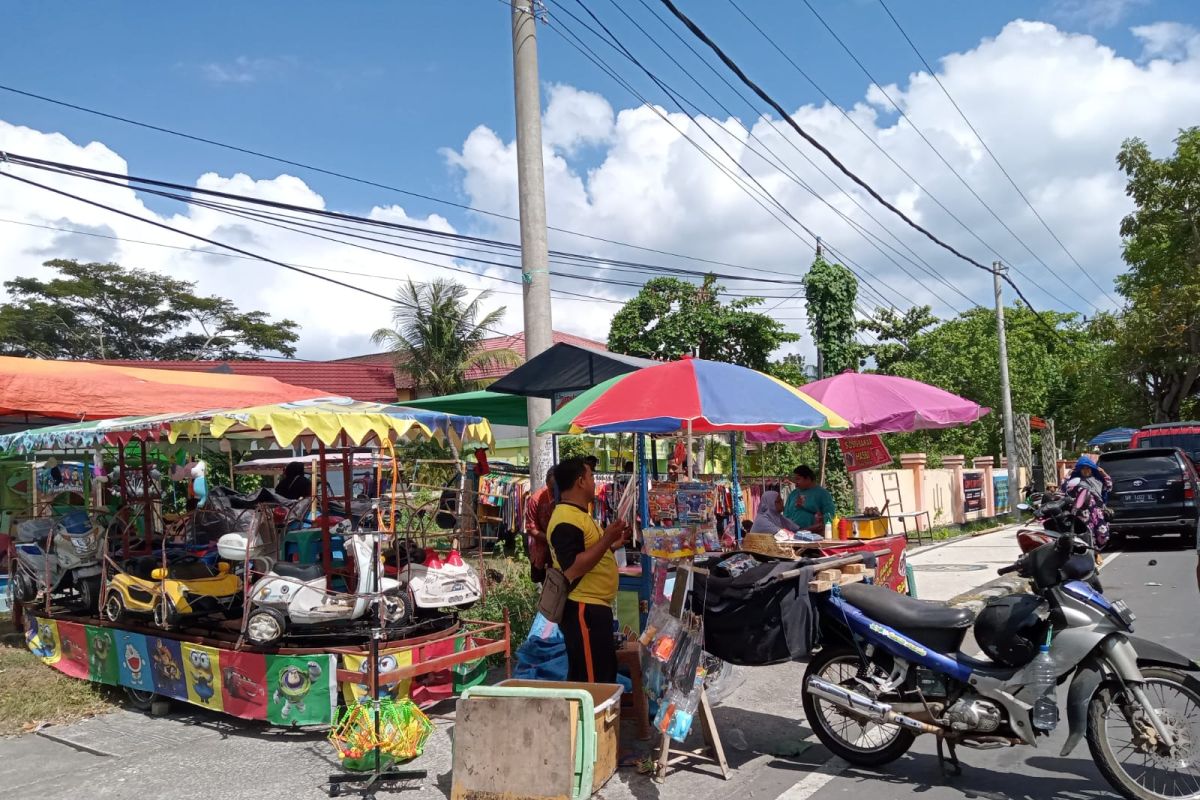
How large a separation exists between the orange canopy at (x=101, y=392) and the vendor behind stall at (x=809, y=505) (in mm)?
5778

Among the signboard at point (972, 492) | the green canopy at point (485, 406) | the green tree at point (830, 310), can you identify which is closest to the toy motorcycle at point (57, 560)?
the green canopy at point (485, 406)

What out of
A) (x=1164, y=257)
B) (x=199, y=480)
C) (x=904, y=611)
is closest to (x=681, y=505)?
(x=904, y=611)

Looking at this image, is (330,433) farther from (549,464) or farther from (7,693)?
(7,693)

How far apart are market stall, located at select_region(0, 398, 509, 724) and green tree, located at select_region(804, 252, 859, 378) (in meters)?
15.6

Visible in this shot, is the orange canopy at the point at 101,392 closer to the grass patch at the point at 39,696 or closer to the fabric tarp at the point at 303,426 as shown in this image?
the fabric tarp at the point at 303,426

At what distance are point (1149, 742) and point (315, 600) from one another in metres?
5.03

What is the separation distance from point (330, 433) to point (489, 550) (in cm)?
875

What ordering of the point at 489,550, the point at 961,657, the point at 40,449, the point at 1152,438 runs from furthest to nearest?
1. the point at 1152,438
2. the point at 489,550
3. the point at 40,449
4. the point at 961,657

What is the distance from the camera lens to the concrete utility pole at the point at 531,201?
8.69 metres

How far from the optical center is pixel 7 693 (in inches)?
291

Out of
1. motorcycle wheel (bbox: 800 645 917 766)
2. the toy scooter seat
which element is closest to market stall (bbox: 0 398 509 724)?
the toy scooter seat

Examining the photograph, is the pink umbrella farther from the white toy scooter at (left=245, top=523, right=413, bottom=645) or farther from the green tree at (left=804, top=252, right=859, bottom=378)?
the green tree at (left=804, top=252, right=859, bottom=378)

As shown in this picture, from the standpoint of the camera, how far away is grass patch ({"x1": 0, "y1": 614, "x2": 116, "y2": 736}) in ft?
22.7

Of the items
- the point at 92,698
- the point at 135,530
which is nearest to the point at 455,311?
the point at 135,530
